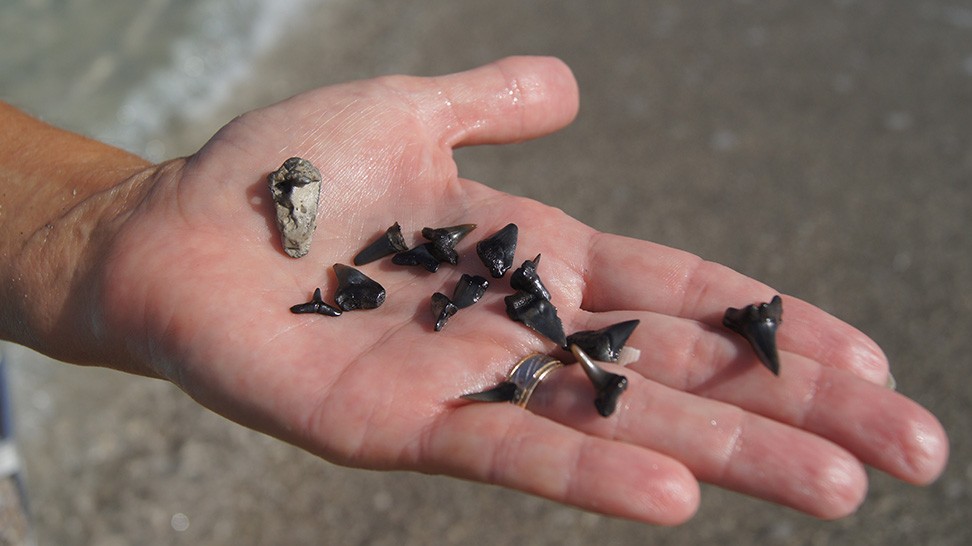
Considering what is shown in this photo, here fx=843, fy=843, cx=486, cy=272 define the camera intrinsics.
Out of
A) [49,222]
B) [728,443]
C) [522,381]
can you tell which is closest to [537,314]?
[522,381]

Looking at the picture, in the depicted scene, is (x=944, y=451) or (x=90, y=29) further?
(x=90, y=29)

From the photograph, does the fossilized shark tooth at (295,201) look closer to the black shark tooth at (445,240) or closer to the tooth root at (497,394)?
the black shark tooth at (445,240)

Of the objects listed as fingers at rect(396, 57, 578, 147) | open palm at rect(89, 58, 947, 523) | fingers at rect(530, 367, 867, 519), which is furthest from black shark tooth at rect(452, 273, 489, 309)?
fingers at rect(396, 57, 578, 147)

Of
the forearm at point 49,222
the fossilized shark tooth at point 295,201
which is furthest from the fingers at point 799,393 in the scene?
the forearm at point 49,222

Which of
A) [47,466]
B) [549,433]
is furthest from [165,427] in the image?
[549,433]

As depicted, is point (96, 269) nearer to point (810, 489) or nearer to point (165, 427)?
point (165, 427)

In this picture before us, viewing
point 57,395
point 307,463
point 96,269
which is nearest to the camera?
point 96,269
